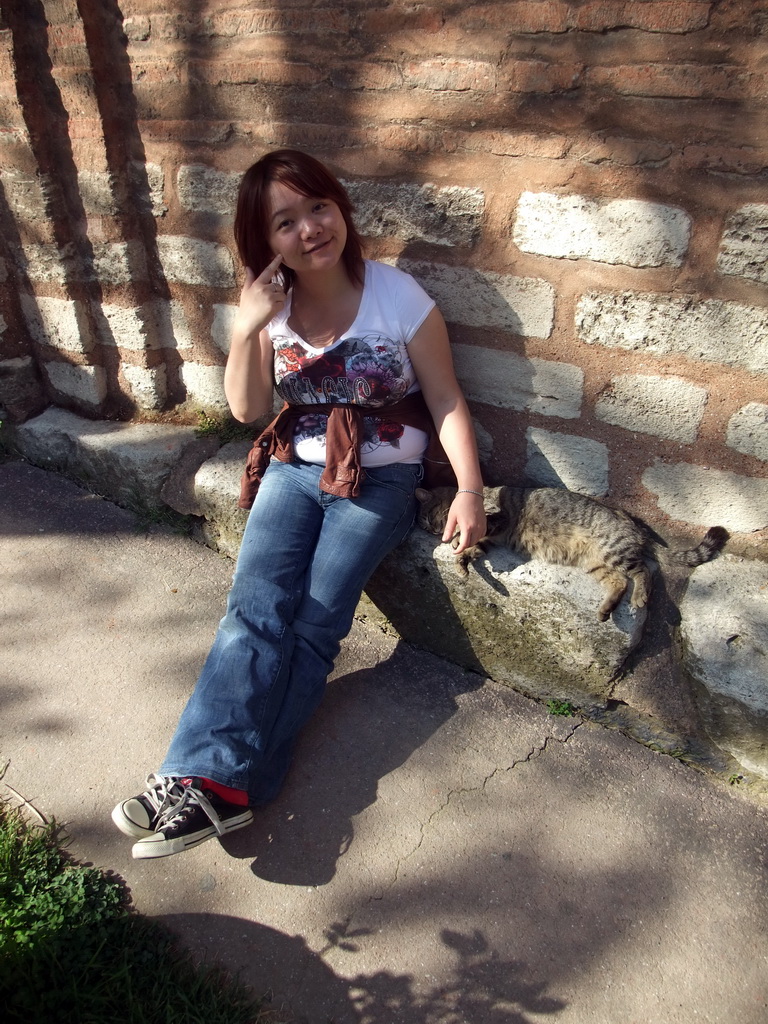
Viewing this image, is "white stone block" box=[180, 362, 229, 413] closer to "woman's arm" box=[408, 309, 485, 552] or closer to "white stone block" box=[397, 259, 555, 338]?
"white stone block" box=[397, 259, 555, 338]

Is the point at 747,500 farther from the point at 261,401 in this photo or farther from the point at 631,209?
the point at 261,401

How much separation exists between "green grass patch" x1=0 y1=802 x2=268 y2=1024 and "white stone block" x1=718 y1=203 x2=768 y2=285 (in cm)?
261

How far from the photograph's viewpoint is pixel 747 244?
2250 mm

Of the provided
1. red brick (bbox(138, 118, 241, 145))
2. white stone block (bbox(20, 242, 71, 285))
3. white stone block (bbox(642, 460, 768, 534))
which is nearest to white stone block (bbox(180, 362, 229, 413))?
white stone block (bbox(20, 242, 71, 285))

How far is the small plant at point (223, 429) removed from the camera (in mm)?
3672

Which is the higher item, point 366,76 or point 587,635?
point 366,76

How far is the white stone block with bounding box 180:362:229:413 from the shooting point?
368cm

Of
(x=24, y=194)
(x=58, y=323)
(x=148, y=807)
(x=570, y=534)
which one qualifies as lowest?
(x=148, y=807)

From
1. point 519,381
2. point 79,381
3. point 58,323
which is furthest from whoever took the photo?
point 79,381

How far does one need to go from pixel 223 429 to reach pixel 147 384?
500 mm

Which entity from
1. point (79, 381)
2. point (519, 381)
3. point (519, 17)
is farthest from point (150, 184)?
point (519, 381)

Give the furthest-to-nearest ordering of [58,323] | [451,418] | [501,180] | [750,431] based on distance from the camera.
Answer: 1. [58,323]
2. [451,418]
3. [501,180]
4. [750,431]

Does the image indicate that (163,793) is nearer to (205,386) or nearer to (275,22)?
(205,386)

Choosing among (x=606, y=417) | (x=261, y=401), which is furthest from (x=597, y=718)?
(x=261, y=401)
